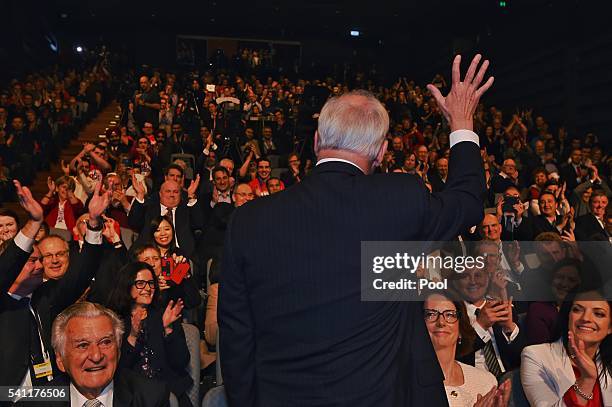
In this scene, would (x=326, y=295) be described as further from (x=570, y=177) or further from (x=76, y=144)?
(x=76, y=144)

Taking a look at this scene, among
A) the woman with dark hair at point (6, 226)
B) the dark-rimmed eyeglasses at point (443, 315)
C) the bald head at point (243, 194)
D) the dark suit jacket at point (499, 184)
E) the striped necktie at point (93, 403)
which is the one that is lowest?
the striped necktie at point (93, 403)

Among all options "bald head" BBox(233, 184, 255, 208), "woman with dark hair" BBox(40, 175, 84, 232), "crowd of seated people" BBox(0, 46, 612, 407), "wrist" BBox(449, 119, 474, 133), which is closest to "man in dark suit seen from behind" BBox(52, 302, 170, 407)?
"crowd of seated people" BBox(0, 46, 612, 407)

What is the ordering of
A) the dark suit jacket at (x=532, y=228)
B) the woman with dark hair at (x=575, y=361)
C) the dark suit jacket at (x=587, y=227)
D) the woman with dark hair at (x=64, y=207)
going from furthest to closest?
the woman with dark hair at (x=64, y=207)
the dark suit jacket at (x=587, y=227)
the dark suit jacket at (x=532, y=228)
the woman with dark hair at (x=575, y=361)

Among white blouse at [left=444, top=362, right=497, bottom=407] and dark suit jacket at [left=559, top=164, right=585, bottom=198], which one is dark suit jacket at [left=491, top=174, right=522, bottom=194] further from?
white blouse at [left=444, top=362, right=497, bottom=407]

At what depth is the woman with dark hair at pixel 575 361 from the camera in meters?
2.44

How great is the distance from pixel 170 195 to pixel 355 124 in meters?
4.12

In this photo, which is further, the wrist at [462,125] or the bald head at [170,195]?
the bald head at [170,195]

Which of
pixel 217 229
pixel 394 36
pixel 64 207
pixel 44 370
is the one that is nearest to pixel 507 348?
pixel 44 370

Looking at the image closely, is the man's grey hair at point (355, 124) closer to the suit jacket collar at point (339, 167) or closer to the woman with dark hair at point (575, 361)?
the suit jacket collar at point (339, 167)

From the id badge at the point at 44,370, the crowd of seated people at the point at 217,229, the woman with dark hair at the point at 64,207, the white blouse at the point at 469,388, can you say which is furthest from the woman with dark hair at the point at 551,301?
the woman with dark hair at the point at 64,207

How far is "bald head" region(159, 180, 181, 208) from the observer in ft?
17.9

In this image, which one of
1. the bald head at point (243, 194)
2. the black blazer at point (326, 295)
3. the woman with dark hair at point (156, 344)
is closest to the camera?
the black blazer at point (326, 295)

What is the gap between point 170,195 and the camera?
17.9ft

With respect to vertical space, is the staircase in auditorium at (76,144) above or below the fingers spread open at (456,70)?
above
